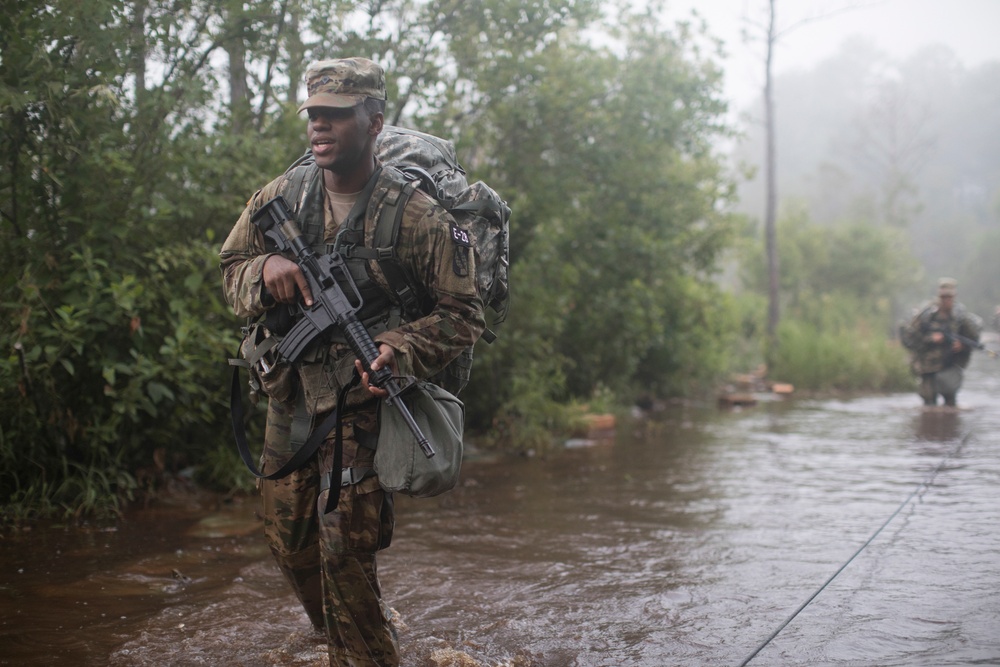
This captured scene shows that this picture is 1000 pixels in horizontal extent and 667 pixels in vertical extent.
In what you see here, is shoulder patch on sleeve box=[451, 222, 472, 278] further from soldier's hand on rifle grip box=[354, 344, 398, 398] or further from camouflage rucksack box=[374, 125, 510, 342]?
soldier's hand on rifle grip box=[354, 344, 398, 398]

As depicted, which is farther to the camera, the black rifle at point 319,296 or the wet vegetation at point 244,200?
the wet vegetation at point 244,200

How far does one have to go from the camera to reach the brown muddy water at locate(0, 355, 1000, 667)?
376 centimetres

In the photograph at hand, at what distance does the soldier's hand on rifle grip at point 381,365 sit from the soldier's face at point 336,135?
2.25 ft

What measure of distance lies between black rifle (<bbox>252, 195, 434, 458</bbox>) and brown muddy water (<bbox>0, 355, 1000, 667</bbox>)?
132 cm

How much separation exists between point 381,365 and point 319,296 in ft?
1.25

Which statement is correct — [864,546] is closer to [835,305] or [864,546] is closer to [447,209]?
[447,209]

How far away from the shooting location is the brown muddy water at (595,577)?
3.76 m

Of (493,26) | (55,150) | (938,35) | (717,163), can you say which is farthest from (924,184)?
(55,150)

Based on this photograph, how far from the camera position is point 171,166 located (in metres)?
5.99

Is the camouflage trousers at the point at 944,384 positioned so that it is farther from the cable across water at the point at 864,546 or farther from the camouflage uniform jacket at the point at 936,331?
the cable across water at the point at 864,546

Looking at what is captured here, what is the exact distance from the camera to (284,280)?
3.25 meters

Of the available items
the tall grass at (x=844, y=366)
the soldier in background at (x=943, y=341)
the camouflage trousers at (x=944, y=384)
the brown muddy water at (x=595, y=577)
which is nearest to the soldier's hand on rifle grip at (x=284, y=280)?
the brown muddy water at (x=595, y=577)

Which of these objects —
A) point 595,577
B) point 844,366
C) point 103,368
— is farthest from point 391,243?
point 844,366

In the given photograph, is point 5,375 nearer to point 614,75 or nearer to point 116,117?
point 116,117
